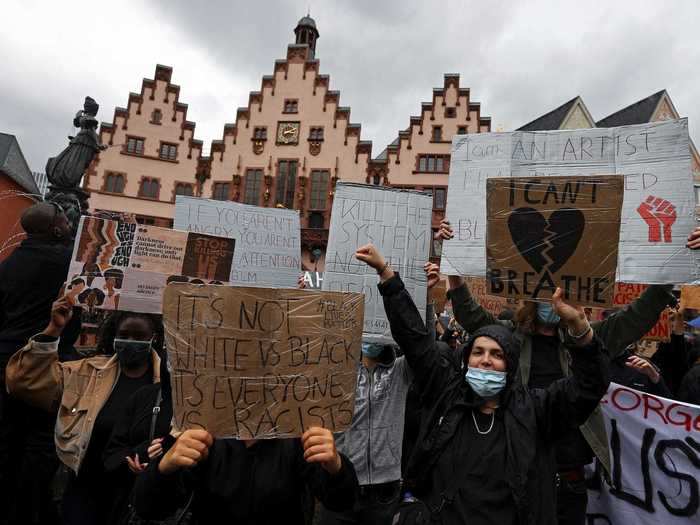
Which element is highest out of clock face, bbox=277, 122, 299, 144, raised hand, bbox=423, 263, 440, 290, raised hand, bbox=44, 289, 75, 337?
clock face, bbox=277, 122, 299, 144

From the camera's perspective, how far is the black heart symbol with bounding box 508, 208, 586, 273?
2.71 m

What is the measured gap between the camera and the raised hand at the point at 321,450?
A: 1.86m

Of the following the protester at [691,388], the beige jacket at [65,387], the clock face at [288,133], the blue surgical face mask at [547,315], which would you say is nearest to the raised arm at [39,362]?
the beige jacket at [65,387]

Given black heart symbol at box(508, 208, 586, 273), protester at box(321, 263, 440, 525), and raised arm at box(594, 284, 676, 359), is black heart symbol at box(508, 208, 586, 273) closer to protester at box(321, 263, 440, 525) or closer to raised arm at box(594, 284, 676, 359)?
raised arm at box(594, 284, 676, 359)

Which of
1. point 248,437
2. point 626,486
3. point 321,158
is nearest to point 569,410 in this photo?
point 248,437

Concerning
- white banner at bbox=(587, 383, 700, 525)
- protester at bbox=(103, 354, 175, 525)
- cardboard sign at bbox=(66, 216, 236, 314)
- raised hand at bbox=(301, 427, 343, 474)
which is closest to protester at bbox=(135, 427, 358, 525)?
raised hand at bbox=(301, 427, 343, 474)

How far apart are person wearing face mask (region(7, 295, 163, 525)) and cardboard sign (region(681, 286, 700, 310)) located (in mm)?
5976

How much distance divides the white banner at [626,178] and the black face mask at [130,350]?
228 centimetres

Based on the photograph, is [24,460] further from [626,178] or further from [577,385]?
[626,178]

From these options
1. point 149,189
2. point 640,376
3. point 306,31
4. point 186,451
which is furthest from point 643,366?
point 306,31

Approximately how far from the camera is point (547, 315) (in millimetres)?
3014

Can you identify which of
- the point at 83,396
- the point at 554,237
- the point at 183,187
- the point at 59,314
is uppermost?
the point at 183,187

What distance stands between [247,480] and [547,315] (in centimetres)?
211

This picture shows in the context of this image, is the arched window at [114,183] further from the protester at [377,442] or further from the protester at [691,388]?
the protester at [691,388]
